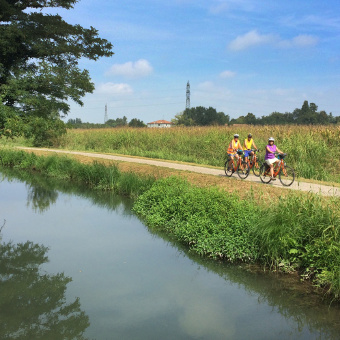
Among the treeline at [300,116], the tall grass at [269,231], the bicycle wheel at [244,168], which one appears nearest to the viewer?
the tall grass at [269,231]

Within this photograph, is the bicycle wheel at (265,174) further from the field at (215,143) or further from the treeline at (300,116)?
the treeline at (300,116)

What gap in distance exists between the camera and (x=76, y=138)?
32.8m

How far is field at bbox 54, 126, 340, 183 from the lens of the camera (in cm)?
1551

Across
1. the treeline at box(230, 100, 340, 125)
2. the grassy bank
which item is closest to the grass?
the grassy bank

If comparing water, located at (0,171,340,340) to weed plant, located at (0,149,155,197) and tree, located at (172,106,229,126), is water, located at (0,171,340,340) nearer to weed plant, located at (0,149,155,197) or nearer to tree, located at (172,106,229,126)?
weed plant, located at (0,149,155,197)

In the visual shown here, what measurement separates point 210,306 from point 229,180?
710cm

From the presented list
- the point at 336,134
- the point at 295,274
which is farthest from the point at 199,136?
the point at 295,274

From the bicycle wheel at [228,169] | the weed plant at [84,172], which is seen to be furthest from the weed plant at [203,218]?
the bicycle wheel at [228,169]

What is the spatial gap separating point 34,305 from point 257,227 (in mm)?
4249

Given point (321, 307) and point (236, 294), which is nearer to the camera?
point (321, 307)

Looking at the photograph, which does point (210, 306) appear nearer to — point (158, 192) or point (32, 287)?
point (32, 287)

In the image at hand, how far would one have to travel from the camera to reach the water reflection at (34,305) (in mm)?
4859

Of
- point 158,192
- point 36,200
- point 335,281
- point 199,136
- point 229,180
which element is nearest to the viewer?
point 335,281

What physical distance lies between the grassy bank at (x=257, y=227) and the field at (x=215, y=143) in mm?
6660
